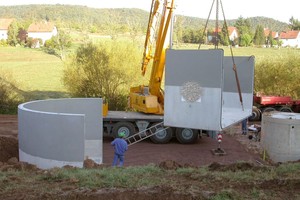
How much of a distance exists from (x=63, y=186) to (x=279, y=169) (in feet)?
12.1

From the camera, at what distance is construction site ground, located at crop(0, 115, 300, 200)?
5625 millimetres

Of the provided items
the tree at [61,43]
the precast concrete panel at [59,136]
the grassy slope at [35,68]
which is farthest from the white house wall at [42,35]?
the precast concrete panel at [59,136]

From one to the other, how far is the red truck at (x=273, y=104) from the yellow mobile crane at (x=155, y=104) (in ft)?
20.8

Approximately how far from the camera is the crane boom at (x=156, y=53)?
15.4 metres

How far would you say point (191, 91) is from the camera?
12469 millimetres

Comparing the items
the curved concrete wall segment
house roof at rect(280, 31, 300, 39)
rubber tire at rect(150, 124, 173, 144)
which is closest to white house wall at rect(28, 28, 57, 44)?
house roof at rect(280, 31, 300, 39)

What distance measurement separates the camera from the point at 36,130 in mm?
10805

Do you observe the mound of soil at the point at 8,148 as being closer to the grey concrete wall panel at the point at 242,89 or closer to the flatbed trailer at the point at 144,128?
the flatbed trailer at the point at 144,128

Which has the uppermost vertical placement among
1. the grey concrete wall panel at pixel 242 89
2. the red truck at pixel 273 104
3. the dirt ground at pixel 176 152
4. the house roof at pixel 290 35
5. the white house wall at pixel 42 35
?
the house roof at pixel 290 35

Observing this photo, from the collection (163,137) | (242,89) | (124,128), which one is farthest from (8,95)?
(242,89)

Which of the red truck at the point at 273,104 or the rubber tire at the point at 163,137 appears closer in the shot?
the rubber tire at the point at 163,137

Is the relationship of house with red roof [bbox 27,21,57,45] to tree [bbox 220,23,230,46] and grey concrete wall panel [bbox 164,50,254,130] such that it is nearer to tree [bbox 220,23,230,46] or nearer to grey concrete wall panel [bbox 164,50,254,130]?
tree [bbox 220,23,230,46]

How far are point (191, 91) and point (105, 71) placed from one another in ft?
34.3

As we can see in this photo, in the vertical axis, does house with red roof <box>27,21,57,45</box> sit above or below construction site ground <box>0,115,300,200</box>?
above
